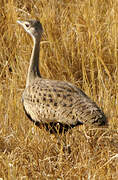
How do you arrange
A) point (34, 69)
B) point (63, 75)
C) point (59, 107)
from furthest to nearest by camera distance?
point (63, 75) < point (34, 69) < point (59, 107)

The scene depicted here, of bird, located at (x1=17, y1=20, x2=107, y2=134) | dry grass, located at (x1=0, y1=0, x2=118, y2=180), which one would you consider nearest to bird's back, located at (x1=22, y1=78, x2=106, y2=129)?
bird, located at (x1=17, y1=20, x2=107, y2=134)

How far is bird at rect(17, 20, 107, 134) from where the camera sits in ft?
10.5

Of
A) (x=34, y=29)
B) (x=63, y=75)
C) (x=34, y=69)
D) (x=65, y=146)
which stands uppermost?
(x=34, y=29)

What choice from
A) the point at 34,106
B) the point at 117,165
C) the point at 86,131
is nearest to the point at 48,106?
the point at 34,106

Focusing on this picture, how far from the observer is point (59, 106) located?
3.34 meters

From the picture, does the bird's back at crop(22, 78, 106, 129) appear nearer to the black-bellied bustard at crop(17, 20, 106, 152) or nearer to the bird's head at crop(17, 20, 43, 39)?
the black-bellied bustard at crop(17, 20, 106, 152)

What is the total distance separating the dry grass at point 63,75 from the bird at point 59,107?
→ 0.32 ft

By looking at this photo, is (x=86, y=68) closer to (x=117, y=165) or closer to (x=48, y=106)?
(x=48, y=106)

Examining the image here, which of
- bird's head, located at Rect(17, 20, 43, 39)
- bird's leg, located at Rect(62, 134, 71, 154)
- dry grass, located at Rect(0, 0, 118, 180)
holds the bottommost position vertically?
bird's leg, located at Rect(62, 134, 71, 154)

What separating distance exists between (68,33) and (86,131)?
4.79 feet

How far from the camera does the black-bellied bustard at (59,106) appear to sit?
3197mm

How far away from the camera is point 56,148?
340 cm

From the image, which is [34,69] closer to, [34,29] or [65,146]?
[34,29]

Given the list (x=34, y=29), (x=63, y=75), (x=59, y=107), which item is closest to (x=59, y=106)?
(x=59, y=107)
